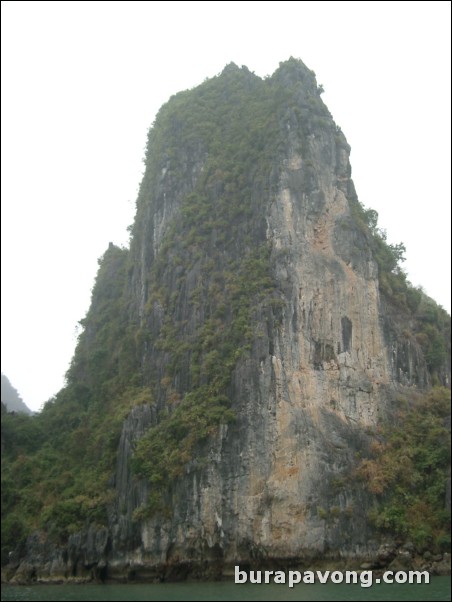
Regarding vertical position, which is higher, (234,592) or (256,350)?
(256,350)

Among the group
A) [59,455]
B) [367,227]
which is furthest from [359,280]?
[59,455]

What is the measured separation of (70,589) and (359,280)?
19522mm

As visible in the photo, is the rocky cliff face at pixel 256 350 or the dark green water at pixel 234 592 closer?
the dark green water at pixel 234 592

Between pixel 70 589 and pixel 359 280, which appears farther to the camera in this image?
pixel 359 280

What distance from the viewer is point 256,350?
31.3 m

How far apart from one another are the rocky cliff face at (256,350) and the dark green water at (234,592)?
12.0ft

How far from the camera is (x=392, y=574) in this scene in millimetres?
25234

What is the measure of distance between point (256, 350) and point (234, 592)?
1208 cm

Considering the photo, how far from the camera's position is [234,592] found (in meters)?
21.3

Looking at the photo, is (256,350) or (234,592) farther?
(256,350)

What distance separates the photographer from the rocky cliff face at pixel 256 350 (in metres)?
28.8

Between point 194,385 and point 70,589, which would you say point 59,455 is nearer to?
point 194,385

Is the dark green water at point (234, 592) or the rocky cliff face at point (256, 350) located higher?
the rocky cliff face at point (256, 350)

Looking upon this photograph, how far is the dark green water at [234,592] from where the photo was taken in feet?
63.0
